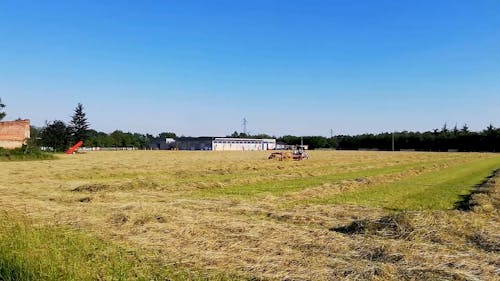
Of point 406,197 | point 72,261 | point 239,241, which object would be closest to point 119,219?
point 239,241

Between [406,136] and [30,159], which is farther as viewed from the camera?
[406,136]

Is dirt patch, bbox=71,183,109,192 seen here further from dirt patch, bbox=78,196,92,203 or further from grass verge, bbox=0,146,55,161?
grass verge, bbox=0,146,55,161

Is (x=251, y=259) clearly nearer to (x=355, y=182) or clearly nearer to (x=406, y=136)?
(x=355, y=182)

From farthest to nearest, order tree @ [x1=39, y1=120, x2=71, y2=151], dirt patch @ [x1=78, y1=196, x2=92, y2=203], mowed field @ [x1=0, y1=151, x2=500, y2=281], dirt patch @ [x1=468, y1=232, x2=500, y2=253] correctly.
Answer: tree @ [x1=39, y1=120, x2=71, y2=151]
dirt patch @ [x1=78, y1=196, x2=92, y2=203]
dirt patch @ [x1=468, y1=232, x2=500, y2=253]
mowed field @ [x1=0, y1=151, x2=500, y2=281]

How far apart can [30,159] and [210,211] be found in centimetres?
4010

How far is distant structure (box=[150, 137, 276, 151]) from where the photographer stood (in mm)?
130250

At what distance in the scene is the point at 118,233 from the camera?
9.16 m

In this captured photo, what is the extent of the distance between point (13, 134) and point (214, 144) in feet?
256

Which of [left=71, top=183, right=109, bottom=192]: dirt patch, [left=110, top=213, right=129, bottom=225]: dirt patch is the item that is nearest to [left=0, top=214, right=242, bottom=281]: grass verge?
[left=110, top=213, right=129, bottom=225]: dirt patch

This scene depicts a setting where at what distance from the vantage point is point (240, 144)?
136500mm

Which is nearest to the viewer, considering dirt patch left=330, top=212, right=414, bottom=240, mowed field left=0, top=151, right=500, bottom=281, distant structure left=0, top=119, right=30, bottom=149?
mowed field left=0, top=151, right=500, bottom=281

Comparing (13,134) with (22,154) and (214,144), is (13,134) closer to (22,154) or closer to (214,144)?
(22,154)

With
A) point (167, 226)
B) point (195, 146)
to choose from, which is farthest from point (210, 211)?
point (195, 146)

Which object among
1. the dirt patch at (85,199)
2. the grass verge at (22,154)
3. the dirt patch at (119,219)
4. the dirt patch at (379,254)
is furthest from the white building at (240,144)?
the dirt patch at (379,254)
